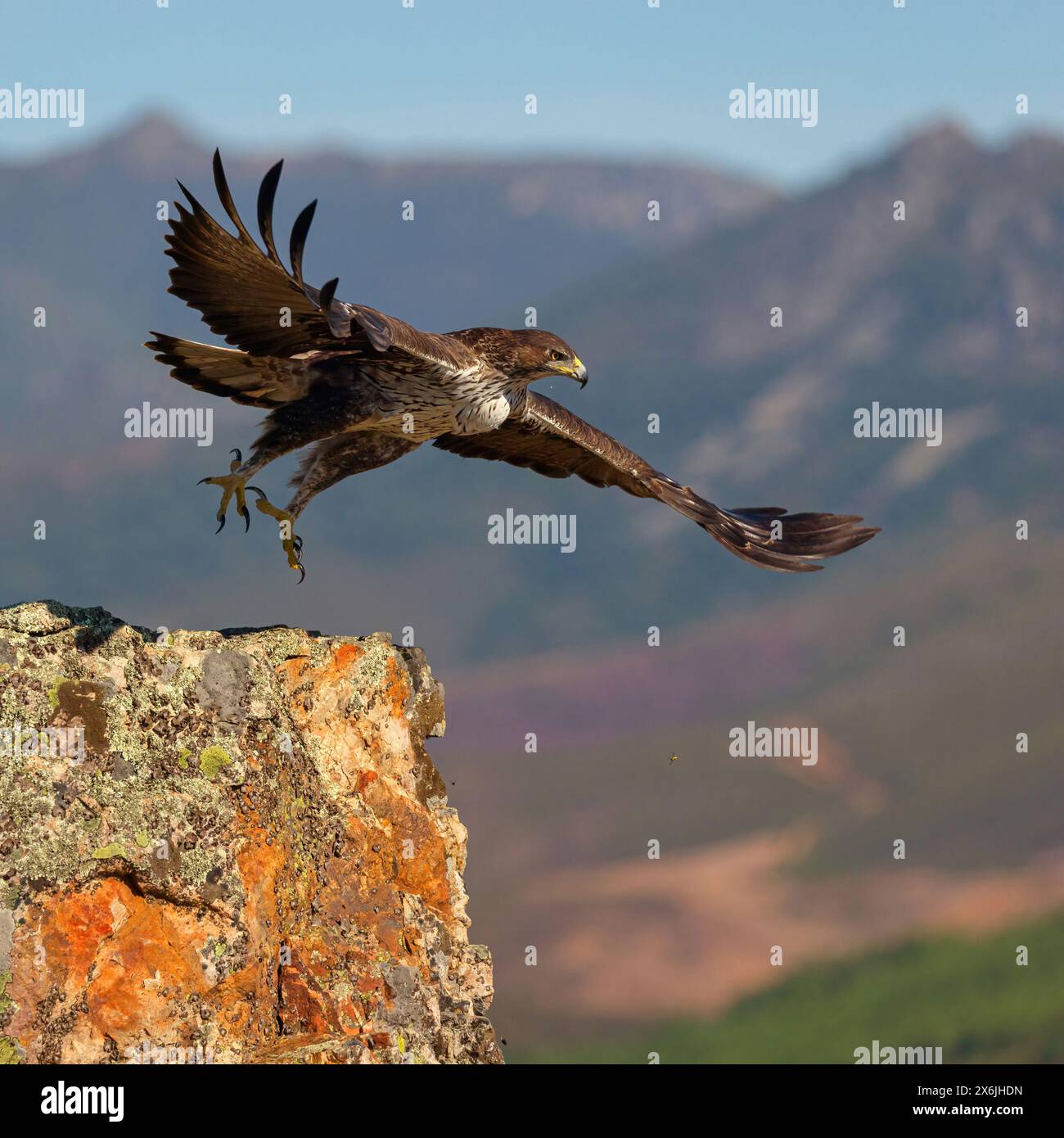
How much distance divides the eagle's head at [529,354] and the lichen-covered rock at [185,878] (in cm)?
304

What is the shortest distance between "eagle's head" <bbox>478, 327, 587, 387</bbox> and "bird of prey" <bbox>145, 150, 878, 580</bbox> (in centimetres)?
1

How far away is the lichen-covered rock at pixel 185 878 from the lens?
570 centimetres

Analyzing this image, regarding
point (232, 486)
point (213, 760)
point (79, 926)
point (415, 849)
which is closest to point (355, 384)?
point (232, 486)

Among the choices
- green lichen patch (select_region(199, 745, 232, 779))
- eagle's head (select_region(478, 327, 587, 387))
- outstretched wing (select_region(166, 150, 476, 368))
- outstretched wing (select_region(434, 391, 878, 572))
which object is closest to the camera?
green lichen patch (select_region(199, 745, 232, 779))

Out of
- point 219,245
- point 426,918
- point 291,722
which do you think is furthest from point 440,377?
point 426,918

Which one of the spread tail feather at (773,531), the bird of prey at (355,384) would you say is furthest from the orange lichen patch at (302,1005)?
the spread tail feather at (773,531)

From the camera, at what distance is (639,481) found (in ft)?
35.0

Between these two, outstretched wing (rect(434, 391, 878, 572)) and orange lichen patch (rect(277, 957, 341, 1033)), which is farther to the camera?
outstretched wing (rect(434, 391, 878, 572))

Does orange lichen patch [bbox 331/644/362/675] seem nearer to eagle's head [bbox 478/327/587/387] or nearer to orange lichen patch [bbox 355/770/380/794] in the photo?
orange lichen patch [bbox 355/770/380/794]

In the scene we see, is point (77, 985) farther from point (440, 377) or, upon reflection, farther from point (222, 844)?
point (440, 377)

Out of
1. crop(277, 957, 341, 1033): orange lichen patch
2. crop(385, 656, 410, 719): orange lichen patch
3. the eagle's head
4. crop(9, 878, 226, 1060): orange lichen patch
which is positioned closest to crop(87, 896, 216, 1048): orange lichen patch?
crop(9, 878, 226, 1060): orange lichen patch

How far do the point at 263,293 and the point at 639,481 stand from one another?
3.92 meters

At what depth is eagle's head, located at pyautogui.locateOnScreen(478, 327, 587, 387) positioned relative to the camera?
934 centimetres

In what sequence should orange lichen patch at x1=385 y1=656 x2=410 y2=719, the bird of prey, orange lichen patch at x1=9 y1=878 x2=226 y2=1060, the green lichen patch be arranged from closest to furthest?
1. orange lichen patch at x1=9 y1=878 x2=226 y2=1060
2. the green lichen patch
3. the bird of prey
4. orange lichen patch at x1=385 y1=656 x2=410 y2=719
